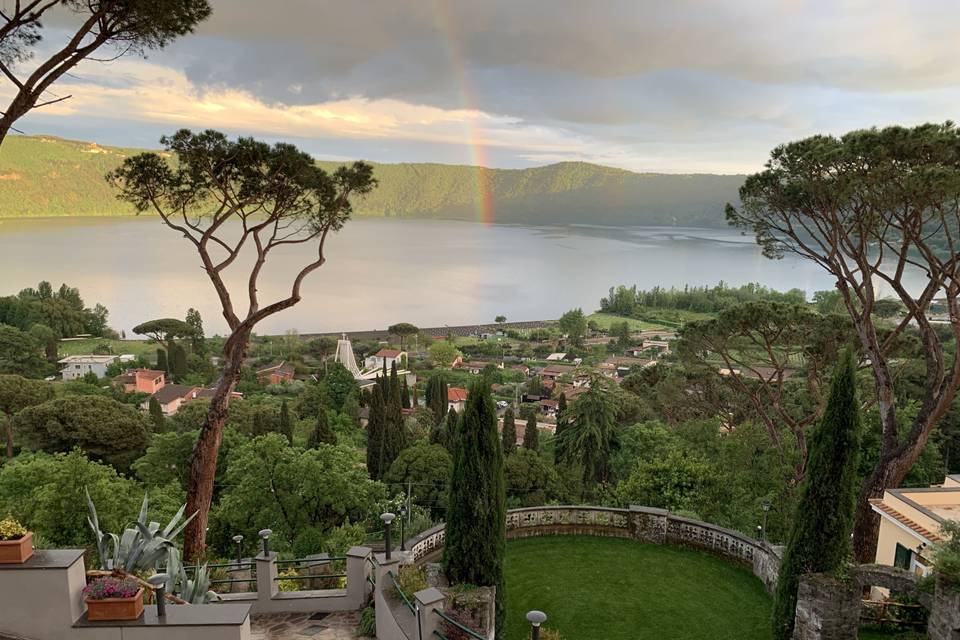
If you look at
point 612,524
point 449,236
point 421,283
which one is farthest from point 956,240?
point 449,236

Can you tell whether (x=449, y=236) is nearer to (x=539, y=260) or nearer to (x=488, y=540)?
(x=539, y=260)

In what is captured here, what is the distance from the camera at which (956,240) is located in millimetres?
8016

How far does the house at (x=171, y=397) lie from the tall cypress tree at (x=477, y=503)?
107ft

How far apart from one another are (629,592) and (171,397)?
1355 inches

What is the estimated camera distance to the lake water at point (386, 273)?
7438 centimetres

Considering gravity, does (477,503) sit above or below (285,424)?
above

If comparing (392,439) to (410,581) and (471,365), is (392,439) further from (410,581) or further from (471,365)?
(471,365)

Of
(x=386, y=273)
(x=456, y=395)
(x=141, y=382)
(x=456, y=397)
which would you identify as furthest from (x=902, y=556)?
(x=386, y=273)

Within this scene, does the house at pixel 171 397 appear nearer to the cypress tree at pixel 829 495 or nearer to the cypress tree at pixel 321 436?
the cypress tree at pixel 321 436

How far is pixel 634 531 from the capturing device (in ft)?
28.3

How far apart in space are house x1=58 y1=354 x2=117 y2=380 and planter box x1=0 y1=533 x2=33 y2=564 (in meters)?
46.7

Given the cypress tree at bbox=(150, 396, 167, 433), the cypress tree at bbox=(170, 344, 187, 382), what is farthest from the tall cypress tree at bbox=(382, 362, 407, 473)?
the cypress tree at bbox=(170, 344, 187, 382)

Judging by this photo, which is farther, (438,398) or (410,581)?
(438,398)

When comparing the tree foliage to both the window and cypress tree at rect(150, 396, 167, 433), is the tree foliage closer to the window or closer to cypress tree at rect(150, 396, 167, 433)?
cypress tree at rect(150, 396, 167, 433)
